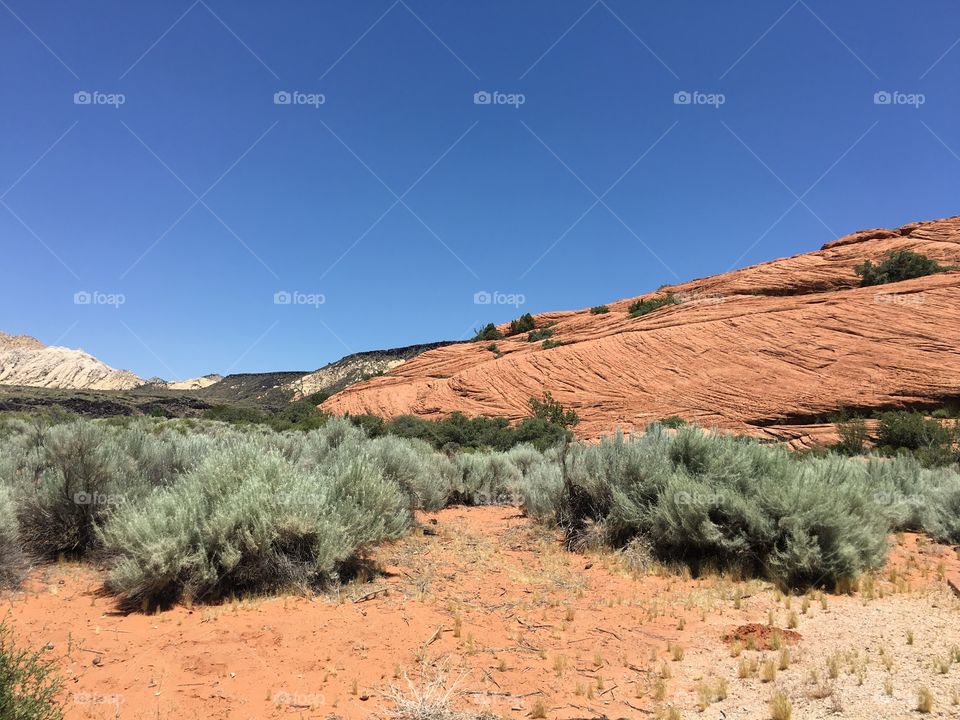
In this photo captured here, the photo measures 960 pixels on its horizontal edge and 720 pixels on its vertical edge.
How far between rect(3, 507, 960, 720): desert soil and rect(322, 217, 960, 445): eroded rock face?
1723 cm

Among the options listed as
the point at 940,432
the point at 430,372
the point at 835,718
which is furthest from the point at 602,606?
the point at 430,372

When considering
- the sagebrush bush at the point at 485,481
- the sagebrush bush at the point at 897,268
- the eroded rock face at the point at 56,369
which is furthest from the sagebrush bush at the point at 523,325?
the eroded rock face at the point at 56,369

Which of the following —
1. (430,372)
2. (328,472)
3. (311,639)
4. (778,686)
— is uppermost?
(430,372)

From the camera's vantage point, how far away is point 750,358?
82.1 feet

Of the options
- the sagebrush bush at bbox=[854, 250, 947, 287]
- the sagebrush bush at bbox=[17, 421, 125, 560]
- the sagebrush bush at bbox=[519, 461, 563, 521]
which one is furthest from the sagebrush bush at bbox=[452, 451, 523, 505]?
the sagebrush bush at bbox=[854, 250, 947, 287]

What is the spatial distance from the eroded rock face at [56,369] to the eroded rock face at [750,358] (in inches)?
3369

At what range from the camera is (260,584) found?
5.25m

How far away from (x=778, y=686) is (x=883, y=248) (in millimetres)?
35746

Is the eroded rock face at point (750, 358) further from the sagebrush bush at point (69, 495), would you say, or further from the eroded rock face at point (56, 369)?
the eroded rock face at point (56, 369)

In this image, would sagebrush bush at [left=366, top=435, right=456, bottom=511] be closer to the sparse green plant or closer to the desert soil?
the desert soil

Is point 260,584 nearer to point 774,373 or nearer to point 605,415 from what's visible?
point 605,415

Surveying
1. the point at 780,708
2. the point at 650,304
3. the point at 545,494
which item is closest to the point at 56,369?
the point at 650,304

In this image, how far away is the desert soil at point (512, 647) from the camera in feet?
11.3

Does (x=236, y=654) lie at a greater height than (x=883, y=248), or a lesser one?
lesser
